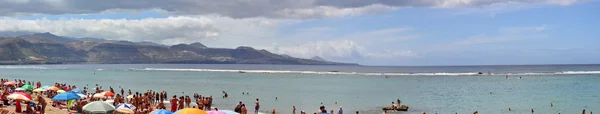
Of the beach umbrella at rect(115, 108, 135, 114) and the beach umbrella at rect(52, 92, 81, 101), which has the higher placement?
the beach umbrella at rect(52, 92, 81, 101)

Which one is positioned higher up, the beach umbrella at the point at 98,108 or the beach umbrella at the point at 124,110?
the beach umbrella at the point at 98,108

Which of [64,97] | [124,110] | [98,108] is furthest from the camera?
[64,97]

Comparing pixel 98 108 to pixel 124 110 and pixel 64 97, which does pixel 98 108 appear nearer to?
pixel 124 110

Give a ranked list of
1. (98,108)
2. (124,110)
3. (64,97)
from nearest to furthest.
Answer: (98,108) → (124,110) → (64,97)

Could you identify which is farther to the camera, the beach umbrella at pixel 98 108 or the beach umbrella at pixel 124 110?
the beach umbrella at pixel 124 110

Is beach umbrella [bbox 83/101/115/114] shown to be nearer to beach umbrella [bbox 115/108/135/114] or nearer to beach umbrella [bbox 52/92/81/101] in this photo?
beach umbrella [bbox 115/108/135/114]

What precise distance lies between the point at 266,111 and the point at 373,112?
22.4 ft

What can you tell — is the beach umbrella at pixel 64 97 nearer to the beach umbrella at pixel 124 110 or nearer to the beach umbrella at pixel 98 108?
the beach umbrella at pixel 124 110

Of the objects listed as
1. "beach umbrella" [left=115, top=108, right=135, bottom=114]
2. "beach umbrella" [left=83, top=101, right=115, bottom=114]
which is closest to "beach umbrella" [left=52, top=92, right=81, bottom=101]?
"beach umbrella" [left=115, top=108, right=135, bottom=114]

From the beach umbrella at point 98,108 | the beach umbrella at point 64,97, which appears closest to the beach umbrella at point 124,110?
the beach umbrella at point 98,108

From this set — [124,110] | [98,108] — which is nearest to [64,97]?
[124,110]

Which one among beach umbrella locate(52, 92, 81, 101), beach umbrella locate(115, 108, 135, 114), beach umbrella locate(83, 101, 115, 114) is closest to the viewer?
beach umbrella locate(83, 101, 115, 114)

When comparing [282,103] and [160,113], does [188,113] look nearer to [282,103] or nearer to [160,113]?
[160,113]

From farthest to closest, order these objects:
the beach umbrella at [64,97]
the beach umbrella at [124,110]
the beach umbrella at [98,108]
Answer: the beach umbrella at [64,97], the beach umbrella at [124,110], the beach umbrella at [98,108]
